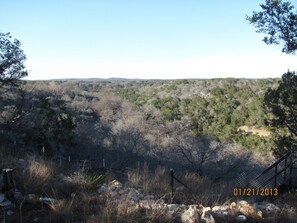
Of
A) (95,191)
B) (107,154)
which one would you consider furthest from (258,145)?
(95,191)

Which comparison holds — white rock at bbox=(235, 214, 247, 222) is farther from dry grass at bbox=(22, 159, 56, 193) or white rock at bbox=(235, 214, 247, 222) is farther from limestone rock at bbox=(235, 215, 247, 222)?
dry grass at bbox=(22, 159, 56, 193)

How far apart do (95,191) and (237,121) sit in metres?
31.4

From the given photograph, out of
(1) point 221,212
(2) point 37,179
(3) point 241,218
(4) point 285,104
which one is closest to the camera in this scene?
(3) point 241,218

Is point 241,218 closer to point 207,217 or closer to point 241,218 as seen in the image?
point 241,218

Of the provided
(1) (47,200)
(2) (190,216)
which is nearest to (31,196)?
(1) (47,200)

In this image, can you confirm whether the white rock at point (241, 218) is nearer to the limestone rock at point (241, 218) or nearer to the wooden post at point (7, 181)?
the limestone rock at point (241, 218)

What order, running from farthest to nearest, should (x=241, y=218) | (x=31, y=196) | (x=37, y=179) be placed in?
(x=37, y=179)
(x=31, y=196)
(x=241, y=218)

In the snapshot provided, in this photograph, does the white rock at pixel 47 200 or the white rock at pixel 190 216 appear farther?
the white rock at pixel 47 200

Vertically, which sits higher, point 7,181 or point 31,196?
point 7,181

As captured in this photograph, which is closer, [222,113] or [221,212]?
[221,212]

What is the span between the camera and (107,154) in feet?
77.1

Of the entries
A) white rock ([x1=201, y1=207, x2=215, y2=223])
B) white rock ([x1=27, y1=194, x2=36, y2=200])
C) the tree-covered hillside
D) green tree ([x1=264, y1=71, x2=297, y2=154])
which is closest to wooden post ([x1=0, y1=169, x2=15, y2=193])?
white rock ([x1=27, y1=194, x2=36, y2=200])

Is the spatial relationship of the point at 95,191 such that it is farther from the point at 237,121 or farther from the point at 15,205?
the point at 237,121
